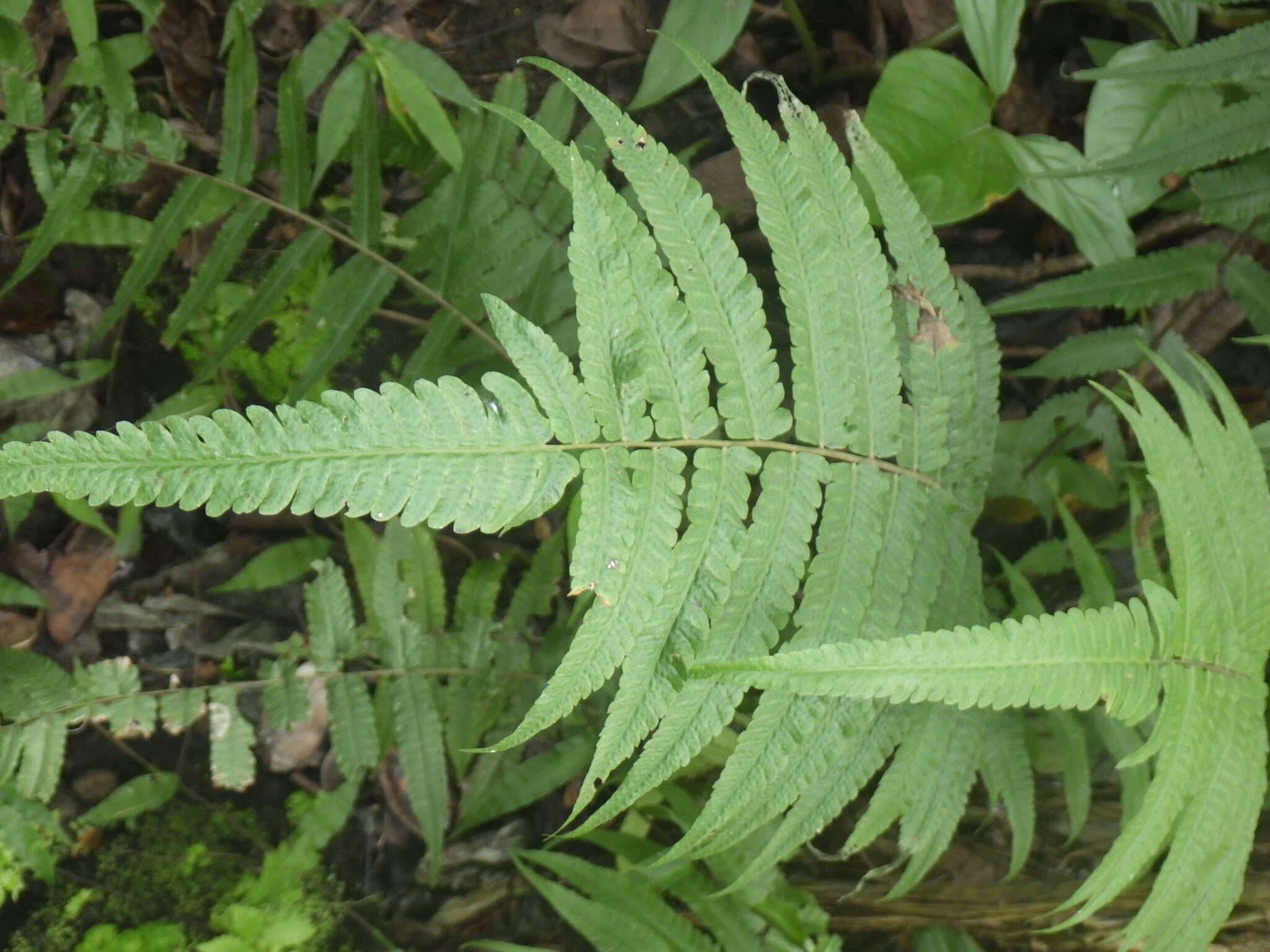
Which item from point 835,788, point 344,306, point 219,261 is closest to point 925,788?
point 835,788

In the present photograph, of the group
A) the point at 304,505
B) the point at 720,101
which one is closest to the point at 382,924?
the point at 304,505

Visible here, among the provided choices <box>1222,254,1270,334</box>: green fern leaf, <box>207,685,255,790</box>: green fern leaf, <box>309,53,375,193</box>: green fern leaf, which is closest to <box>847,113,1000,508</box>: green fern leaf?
<box>1222,254,1270,334</box>: green fern leaf

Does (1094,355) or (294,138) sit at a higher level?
(294,138)

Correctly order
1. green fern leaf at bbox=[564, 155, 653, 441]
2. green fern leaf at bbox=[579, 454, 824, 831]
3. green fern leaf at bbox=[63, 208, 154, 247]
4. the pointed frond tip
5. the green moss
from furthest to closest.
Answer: the green moss, green fern leaf at bbox=[63, 208, 154, 247], green fern leaf at bbox=[579, 454, 824, 831], green fern leaf at bbox=[564, 155, 653, 441], the pointed frond tip

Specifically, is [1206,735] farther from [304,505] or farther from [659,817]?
[659,817]

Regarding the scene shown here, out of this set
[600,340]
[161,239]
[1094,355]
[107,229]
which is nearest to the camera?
[600,340]

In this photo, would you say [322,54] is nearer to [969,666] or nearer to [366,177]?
[366,177]

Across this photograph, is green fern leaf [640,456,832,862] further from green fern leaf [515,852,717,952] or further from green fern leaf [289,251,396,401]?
green fern leaf [289,251,396,401]
